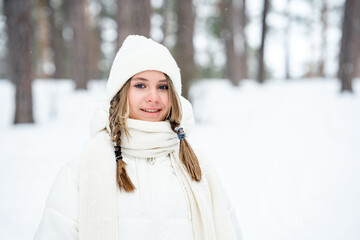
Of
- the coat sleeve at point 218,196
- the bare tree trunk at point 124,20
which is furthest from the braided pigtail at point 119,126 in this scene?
the bare tree trunk at point 124,20

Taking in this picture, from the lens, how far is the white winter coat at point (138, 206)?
139 cm

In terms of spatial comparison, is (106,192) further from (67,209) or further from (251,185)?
(251,185)

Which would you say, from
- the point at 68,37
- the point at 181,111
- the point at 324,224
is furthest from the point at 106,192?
the point at 68,37

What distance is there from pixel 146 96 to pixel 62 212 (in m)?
0.68

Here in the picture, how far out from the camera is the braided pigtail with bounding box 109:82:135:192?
148 centimetres

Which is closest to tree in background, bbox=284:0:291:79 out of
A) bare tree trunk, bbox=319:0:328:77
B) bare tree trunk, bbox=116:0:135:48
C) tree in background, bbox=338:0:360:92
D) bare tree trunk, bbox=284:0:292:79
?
bare tree trunk, bbox=284:0:292:79

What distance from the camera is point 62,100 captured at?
1094cm

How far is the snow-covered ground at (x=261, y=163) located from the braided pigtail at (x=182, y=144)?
563 millimetres

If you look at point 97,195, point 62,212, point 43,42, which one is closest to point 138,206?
point 97,195

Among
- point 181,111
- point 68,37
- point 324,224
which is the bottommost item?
point 324,224

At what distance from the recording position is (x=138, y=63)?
1598 millimetres

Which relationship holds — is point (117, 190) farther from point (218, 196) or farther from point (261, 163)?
point (261, 163)

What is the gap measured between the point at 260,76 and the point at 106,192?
Answer: 15032 millimetres

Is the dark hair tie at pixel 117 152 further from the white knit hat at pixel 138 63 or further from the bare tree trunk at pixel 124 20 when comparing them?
the bare tree trunk at pixel 124 20
